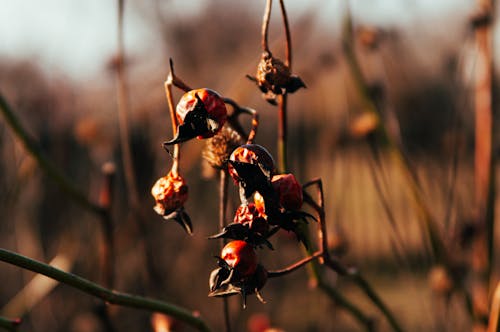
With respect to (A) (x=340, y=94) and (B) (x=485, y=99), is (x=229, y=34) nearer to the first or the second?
(A) (x=340, y=94)

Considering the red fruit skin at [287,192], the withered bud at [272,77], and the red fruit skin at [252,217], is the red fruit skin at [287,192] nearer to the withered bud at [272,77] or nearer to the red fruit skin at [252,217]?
the red fruit skin at [252,217]

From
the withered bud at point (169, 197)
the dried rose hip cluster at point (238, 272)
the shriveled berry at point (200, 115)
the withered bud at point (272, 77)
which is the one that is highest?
the withered bud at point (272, 77)

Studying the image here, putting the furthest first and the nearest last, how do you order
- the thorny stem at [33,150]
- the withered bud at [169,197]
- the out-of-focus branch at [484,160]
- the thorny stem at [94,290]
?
1. the out-of-focus branch at [484,160]
2. the thorny stem at [33,150]
3. the withered bud at [169,197]
4. the thorny stem at [94,290]

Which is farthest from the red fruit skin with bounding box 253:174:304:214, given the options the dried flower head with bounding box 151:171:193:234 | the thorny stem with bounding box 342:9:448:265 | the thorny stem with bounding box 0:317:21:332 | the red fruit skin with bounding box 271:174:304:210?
the thorny stem with bounding box 342:9:448:265

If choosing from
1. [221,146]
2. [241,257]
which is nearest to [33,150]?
[221,146]

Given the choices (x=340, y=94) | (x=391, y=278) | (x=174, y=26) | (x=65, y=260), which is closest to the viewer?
(x=65, y=260)

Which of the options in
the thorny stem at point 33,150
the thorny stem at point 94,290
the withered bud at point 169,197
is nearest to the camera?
the thorny stem at point 94,290

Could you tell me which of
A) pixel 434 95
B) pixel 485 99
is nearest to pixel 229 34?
pixel 434 95

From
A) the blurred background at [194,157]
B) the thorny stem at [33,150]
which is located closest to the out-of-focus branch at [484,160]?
the blurred background at [194,157]
